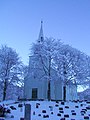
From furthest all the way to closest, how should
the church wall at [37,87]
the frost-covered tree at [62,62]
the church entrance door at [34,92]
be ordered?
the church entrance door at [34,92]
the church wall at [37,87]
the frost-covered tree at [62,62]

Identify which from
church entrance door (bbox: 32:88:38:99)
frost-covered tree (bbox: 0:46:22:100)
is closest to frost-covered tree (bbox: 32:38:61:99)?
frost-covered tree (bbox: 0:46:22:100)

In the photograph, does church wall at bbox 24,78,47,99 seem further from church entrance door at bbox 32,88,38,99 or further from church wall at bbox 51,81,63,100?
church wall at bbox 51,81,63,100

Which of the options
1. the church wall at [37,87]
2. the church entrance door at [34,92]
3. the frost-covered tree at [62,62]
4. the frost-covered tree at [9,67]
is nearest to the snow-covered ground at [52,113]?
the frost-covered tree at [62,62]

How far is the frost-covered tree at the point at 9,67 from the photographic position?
108ft

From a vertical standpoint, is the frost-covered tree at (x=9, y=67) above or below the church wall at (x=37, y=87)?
above

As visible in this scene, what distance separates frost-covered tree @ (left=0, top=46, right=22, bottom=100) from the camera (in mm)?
33000

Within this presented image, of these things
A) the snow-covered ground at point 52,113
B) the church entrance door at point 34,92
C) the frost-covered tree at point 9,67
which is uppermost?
the frost-covered tree at point 9,67

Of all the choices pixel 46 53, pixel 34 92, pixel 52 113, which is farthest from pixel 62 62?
pixel 52 113

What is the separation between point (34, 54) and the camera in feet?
105

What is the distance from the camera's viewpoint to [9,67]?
3369cm

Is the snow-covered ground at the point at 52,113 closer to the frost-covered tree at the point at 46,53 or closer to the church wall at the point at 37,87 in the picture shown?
the frost-covered tree at the point at 46,53

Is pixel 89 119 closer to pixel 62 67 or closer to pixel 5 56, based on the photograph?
pixel 62 67

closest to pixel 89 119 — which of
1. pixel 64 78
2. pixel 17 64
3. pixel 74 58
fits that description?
pixel 64 78

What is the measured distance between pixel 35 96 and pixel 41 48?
373 inches
